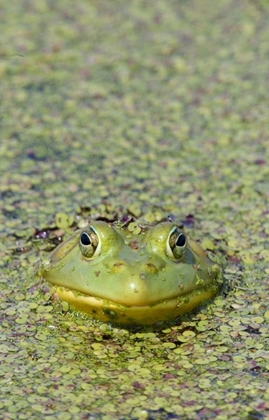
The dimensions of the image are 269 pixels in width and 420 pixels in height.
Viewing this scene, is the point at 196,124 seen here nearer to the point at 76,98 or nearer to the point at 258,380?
the point at 76,98

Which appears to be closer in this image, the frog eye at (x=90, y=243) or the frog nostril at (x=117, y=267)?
the frog nostril at (x=117, y=267)

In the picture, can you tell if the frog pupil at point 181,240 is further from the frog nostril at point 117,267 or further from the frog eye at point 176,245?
the frog nostril at point 117,267

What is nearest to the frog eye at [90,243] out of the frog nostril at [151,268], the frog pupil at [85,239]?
the frog pupil at [85,239]

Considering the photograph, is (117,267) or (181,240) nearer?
(117,267)

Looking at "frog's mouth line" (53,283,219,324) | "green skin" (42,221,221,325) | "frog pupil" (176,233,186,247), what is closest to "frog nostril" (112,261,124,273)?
"green skin" (42,221,221,325)

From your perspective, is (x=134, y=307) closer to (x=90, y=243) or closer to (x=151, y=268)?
(x=151, y=268)

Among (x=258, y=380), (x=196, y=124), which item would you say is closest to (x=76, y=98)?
(x=196, y=124)

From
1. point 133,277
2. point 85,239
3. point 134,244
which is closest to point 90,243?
point 85,239
